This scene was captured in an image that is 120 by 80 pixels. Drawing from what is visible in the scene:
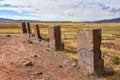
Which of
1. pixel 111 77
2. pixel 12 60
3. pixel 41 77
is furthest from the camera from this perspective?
pixel 12 60

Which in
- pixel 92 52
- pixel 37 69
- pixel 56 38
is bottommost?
pixel 37 69

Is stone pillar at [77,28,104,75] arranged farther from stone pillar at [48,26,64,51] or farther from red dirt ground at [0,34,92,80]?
stone pillar at [48,26,64,51]

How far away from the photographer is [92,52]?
1398cm

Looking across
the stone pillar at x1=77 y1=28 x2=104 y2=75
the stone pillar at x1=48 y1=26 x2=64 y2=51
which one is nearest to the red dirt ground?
the stone pillar at x1=77 y1=28 x2=104 y2=75

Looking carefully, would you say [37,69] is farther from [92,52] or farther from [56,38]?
[56,38]

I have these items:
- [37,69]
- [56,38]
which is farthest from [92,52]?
[56,38]

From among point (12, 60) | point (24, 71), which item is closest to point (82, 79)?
point (24, 71)

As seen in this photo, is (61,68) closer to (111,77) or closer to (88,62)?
(88,62)

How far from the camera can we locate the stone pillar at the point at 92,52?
13859mm

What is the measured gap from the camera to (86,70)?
14492 mm

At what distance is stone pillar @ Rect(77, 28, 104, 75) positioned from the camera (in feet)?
45.5

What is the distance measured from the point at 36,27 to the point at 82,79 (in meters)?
19.9

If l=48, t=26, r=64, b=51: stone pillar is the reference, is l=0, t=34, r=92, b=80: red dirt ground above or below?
below

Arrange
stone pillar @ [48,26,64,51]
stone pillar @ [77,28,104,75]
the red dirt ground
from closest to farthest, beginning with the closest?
1. the red dirt ground
2. stone pillar @ [77,28,104,75]
3. stone pillar @ [48,26,64,51]
